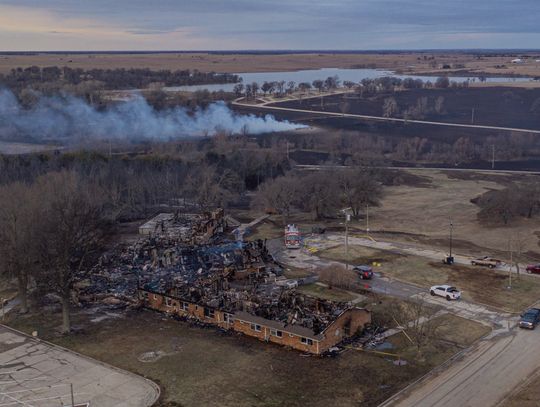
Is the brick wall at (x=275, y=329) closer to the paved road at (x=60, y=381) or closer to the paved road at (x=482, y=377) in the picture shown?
the paved road at (x=482, y=377)

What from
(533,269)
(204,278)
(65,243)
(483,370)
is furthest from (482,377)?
(65,243)

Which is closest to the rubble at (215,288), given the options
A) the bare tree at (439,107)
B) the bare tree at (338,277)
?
the bare tree at (338,277)

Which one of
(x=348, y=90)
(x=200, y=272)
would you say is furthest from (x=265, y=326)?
(x=348, y=90)

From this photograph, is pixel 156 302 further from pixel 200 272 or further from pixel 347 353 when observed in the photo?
pixel 347 353

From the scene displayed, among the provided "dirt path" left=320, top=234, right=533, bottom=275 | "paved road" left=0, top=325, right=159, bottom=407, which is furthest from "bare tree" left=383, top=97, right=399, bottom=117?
"paved road" left=0, top=325, right=159, bottom=407

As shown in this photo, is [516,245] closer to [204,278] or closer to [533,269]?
[533,269]

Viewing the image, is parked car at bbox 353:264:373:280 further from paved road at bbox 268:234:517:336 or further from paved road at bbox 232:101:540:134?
paved road at bbox 232:101:540:134
